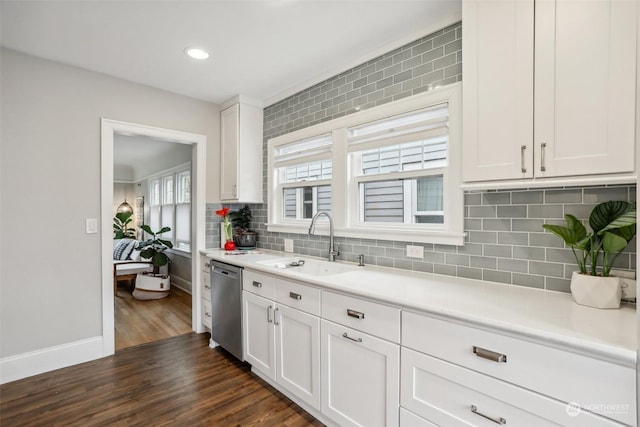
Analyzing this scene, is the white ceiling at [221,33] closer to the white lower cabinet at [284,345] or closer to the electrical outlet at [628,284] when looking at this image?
the electrical outlet at [628,284]

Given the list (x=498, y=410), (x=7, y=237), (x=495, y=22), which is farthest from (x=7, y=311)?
(x=495, y=22)

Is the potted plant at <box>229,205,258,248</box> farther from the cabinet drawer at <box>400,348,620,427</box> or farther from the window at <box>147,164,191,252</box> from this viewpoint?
the cabinet drawer at <box>400,348,620,427</box>

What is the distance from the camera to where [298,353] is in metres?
2.05

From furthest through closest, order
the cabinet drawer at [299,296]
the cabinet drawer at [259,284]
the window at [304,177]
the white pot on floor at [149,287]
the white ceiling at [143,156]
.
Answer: the white ceiling at [143,156]
the white pot on floor at [149,287]
the window at [304,177]
the cabinet drawer at [259,284]
the cabinet drawer at [299,296]

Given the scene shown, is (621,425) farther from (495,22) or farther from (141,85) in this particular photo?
(141,85)

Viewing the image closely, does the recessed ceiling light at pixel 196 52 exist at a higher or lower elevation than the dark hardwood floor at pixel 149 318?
higher

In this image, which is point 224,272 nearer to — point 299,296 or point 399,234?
point 299,296

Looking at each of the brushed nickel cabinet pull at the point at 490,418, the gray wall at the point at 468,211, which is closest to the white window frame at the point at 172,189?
the gray wall at the point at 468,211

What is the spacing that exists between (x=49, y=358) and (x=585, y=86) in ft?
13.1

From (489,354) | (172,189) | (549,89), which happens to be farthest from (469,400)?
(172,189)

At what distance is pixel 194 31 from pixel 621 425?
115 inches

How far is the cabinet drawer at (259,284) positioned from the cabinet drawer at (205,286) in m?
0.87

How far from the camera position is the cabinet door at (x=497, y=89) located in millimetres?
1432

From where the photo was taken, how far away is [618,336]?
1021 millimetres
